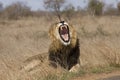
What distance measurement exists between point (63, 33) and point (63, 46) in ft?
1.00

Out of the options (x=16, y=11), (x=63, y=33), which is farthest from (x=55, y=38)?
(x=16, y=11)

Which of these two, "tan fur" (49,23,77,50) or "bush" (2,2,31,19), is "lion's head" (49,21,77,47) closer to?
"tan fur" (49,23,77,50)

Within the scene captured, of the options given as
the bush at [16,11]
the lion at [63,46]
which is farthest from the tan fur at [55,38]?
the bush at [16,11]

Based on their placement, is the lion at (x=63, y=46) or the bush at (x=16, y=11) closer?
the lion at (x=63, y=46)

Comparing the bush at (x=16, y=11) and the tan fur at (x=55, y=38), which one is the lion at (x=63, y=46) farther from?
the bush at (x=16, y=11)

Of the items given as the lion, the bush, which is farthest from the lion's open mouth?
the bush

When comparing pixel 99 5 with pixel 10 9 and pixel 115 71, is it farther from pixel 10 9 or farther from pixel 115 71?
pixel 115 71

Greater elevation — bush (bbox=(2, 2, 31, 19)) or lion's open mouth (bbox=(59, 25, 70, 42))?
lion's open mouth (bbox=(59, 25, 70, 42))

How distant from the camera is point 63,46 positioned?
8758 millimetres

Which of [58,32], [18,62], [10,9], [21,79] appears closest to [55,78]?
[21,79]

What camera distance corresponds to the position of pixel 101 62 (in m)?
9.05

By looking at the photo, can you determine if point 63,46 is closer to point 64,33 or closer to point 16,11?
point 64,33

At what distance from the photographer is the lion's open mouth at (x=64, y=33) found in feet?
28.2

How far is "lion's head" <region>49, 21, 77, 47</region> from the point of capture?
8.59m
